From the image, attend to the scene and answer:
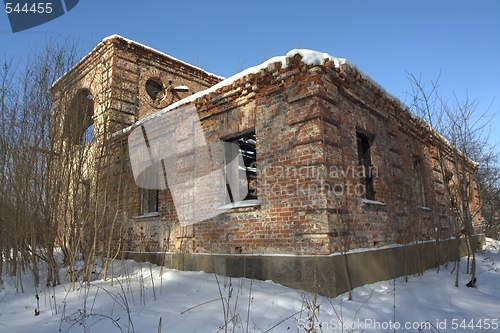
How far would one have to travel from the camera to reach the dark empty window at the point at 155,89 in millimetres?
13281

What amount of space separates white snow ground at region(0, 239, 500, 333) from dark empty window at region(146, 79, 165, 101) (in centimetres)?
904

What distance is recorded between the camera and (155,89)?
13.6 meters

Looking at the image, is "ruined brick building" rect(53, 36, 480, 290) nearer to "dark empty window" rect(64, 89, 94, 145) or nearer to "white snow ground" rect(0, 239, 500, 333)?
"dark empty window" rect(64, 89, 94, 145)

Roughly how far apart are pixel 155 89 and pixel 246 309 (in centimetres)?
1148

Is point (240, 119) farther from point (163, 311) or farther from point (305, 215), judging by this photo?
point (163, 311)

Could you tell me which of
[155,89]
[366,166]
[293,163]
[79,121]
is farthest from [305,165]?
[155,89]

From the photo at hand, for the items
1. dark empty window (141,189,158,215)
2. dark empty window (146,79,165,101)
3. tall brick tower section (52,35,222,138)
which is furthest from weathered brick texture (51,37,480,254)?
dark empty window (146,79,165,101)

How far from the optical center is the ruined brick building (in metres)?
5.19

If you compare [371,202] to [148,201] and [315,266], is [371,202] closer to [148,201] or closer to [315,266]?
[315,266]

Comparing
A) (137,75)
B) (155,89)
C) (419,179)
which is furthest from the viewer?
(155,89)

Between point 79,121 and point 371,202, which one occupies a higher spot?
point 79,121

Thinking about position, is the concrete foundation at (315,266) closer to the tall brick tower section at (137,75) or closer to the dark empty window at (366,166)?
the dark empty window at (366,166)

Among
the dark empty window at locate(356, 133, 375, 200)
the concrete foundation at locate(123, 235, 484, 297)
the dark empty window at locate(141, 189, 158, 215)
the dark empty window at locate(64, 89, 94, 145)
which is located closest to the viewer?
the concrete foundation at locate(123, 235, 484, 297)

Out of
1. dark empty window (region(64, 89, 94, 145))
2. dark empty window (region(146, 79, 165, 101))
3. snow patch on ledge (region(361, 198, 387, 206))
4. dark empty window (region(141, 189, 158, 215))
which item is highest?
dark empty window (region(146, 79, 165, 101))
